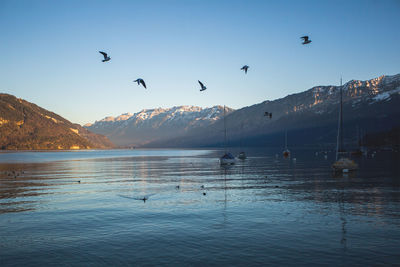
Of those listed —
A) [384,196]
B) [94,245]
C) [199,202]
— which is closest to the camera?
[94,245]

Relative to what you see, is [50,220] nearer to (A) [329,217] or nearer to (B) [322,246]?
(B) [322,246]

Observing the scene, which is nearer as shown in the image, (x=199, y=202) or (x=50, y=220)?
(x=50, y=220)

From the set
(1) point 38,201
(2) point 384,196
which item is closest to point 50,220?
(1) point 38,201

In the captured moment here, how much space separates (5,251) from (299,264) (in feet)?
57.0

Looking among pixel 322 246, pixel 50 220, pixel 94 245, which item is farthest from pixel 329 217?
pixel 50 220

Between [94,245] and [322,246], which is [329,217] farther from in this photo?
[94,245]

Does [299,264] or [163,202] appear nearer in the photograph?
[299,264]

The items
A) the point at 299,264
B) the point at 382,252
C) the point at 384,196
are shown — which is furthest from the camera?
the point at 384,196

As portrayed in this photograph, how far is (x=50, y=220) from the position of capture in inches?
1129

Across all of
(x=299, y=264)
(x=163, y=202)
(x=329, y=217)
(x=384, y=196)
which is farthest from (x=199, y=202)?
(x=384, y=196)

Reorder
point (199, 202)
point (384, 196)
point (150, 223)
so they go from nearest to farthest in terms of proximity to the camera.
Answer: point (150, 223)
point (199, 202)
point (384, 196)

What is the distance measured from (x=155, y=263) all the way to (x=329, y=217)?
1736 centimetres

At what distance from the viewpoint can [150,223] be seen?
27422 millimetres

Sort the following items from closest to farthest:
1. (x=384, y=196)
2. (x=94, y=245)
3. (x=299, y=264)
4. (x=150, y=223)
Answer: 1. (x=299, y=264)
2. (x=94, y=245)
3. (x=150, y=223)
4. (x=384, y=196)
